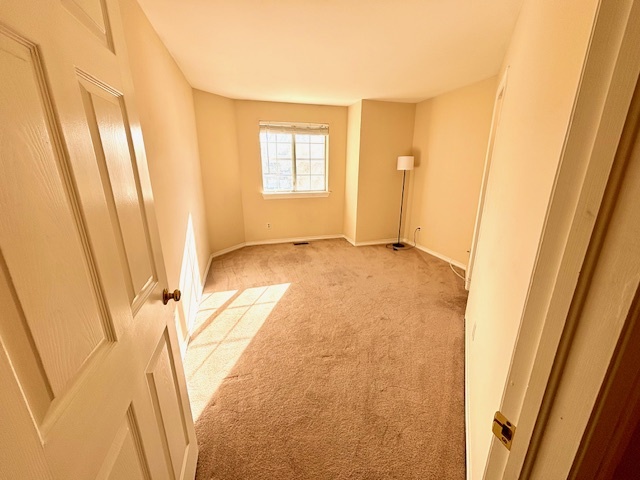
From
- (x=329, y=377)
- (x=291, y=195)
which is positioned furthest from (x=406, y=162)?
(x=329, y=377)

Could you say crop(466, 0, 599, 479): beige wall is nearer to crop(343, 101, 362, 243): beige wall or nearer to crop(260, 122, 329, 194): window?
crop(343, 101, 362, 243): beige wall

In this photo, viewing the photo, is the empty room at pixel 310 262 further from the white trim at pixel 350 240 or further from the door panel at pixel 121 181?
the white trim at pixel 350 240

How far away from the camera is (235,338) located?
2301mm

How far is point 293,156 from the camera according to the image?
14.9 feet

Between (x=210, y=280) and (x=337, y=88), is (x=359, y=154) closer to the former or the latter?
(x=337, y=88)

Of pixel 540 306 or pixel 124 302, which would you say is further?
pixel 124 302

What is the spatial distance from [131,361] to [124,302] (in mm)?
166

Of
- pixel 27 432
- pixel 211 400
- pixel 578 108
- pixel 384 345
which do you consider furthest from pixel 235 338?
pixel 578 108

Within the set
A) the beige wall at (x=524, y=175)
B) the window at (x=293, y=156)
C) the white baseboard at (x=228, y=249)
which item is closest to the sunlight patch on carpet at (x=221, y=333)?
the white baseboard at (x=228, y=249)

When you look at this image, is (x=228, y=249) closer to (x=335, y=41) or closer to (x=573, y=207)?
(x=335, y=41)

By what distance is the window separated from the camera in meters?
4.36

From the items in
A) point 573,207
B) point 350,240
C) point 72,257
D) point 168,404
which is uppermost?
point 573,207

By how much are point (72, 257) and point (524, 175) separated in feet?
4.85

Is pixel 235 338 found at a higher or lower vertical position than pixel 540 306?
lower
